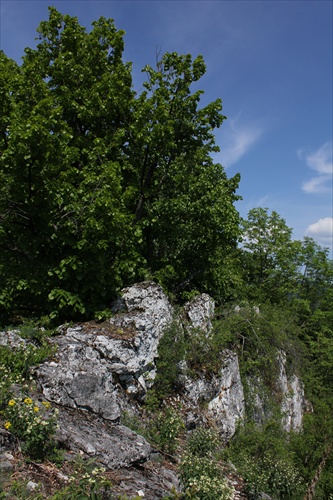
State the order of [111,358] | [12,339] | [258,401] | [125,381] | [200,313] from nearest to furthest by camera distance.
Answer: [12,339]
[111,358]
[125,381]
[200,313]
[258,401]

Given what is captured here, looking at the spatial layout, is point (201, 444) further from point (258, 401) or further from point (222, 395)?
point (258, 401)

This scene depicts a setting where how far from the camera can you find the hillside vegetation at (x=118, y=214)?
29.3 ft

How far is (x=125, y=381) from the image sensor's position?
8594 mm

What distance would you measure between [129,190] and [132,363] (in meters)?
4.71

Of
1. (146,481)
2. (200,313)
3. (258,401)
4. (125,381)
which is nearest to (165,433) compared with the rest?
(125,381)

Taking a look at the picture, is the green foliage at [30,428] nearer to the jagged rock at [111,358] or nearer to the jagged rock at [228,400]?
the jagged rock at [111,358]

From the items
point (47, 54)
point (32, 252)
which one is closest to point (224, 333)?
point (32, 252)

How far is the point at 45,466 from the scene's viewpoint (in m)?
5.05

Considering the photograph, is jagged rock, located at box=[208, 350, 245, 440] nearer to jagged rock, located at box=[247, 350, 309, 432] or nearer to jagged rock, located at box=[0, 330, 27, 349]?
jagged rock, located at box=[247, 350, 309, 432]

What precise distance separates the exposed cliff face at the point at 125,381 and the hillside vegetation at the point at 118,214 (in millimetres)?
413

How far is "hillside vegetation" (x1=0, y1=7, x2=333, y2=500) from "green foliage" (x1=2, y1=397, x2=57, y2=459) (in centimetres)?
11

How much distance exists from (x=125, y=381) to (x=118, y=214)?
12.6 ft

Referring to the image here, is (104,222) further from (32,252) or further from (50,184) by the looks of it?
(32,252)

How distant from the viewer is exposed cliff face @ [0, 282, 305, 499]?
242 inches
